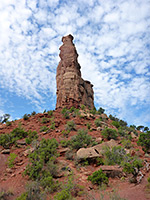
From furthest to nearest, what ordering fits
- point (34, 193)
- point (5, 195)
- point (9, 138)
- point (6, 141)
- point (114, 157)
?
point (9, 138) → point (6, 141) → point (114, 157) → point (5, 195) → point (34, 193)

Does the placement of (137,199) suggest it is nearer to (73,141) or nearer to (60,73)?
(73,141)

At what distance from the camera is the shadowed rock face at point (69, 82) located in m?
29.0

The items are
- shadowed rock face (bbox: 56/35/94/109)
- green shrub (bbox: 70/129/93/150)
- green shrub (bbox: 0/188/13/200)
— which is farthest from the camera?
shadowed rock face (bbox: 56/35/94/109)

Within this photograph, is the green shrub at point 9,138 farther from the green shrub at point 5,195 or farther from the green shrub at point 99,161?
the green shrub at point 99,161

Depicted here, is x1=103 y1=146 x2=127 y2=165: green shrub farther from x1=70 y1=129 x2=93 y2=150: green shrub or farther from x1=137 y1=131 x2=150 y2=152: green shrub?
x1=137 y1=131 x2=150 y2=152: green shrub

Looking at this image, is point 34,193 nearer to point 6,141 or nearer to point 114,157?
point 114,157

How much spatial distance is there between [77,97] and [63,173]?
Result: 21503 millimetres

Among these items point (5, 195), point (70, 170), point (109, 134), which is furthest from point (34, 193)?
point (109, 134)

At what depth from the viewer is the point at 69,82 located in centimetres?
3025

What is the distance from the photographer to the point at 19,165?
9.90m

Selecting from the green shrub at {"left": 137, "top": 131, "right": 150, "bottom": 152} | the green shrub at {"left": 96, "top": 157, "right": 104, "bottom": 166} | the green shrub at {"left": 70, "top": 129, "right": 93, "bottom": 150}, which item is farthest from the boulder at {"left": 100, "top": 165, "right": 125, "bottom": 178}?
the green shrub at {"left": 137, "top": 131, "right": 150, "bottom": 152}

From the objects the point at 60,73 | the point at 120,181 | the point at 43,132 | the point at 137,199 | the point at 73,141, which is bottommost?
the point at 137,199

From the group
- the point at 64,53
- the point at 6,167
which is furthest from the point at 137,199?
the point at 64,53

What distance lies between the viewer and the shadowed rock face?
1142 inches
